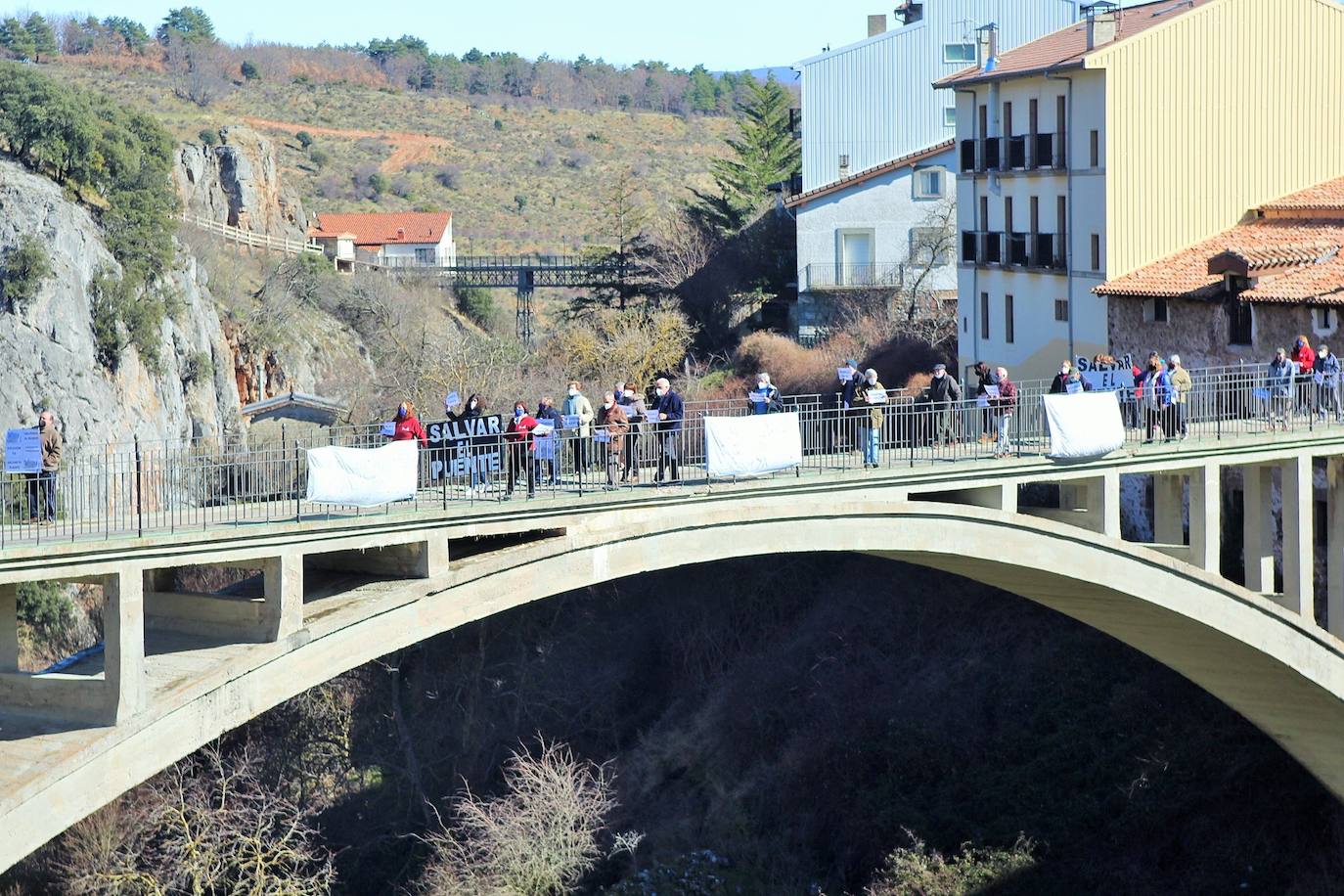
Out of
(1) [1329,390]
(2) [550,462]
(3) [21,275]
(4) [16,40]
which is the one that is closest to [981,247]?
(1) [1329,390]

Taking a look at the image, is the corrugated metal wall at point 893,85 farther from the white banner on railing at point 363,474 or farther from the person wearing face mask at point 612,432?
the white banner on railing at point 363,474

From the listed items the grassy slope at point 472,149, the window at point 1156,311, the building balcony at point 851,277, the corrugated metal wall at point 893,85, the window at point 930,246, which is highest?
the grassy slope at point 472,149

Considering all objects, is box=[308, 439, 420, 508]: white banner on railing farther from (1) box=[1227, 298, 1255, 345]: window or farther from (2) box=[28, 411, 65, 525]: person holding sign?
(1) box=[1227, 298, 1255, 345]: window

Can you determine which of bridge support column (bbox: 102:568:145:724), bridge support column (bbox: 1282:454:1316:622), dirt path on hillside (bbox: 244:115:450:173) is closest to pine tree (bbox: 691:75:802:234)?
dirt path on hillside (bbox: 244:115:450:173)

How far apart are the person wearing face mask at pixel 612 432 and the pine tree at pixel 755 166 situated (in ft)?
137

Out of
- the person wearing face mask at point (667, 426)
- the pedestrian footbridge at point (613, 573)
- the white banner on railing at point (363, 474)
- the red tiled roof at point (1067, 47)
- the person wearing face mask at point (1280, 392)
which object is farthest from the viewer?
the red tiled roof at point (1067, 47)

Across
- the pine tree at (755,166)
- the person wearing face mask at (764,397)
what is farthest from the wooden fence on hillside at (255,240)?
the person wearing face mask at (764,397)

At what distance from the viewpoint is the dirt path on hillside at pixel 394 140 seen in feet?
→ 348

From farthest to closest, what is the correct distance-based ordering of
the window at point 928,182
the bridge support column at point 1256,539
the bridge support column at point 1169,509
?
the window at point 928,182 → the bridge support column at point 1169,509 → the bridge support column at point 1256,539

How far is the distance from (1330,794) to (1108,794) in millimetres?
3692

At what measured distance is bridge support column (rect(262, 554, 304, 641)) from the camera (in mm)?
19391

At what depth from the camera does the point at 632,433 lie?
2308cm

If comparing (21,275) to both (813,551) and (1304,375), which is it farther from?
(1304,375)

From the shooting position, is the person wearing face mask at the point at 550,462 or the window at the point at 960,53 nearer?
the person wearing face mask at the point at 550,462
